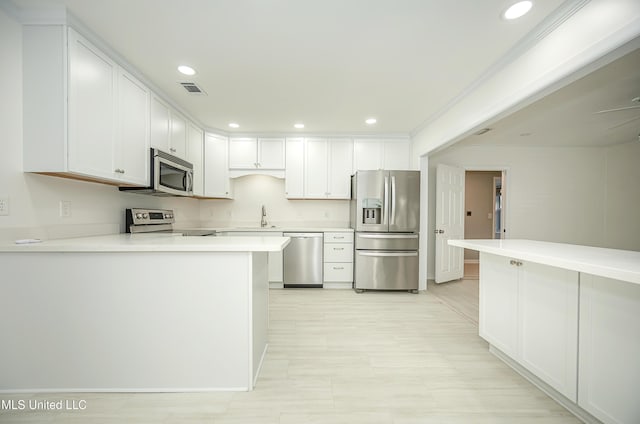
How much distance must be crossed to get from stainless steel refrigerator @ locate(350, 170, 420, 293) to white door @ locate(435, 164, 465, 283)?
71cm

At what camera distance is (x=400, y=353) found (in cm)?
214

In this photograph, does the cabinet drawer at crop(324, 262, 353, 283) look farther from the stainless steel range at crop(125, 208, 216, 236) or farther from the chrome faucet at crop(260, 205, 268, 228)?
the stainless steel range at crop(125, 208, 216, 236)

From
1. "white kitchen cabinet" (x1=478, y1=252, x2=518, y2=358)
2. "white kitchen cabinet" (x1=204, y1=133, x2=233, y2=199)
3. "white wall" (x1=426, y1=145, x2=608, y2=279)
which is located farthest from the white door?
"white kitchen cabinet" (x1=204, y1=133, x2=233, y2=199)

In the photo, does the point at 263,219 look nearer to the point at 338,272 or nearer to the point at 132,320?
the point at 338,272

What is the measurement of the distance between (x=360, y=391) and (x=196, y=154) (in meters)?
3.48

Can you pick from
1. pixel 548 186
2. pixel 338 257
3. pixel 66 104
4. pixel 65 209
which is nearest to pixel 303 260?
pixel 338 257

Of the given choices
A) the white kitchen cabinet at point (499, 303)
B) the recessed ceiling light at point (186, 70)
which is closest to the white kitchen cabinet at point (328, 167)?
the recessed ceiling light at point (186, 70)

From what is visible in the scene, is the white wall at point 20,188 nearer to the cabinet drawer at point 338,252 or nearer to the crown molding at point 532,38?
the cabinet drawer at point 338,252

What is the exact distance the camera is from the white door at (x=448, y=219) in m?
4.29

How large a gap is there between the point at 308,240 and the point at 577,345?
3.03 metres

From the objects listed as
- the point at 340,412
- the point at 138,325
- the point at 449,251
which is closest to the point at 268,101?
the point at 138,325

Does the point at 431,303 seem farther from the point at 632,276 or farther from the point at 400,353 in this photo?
the point at 632,276

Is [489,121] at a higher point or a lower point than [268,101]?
lower

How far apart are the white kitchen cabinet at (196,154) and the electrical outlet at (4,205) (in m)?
1.92
